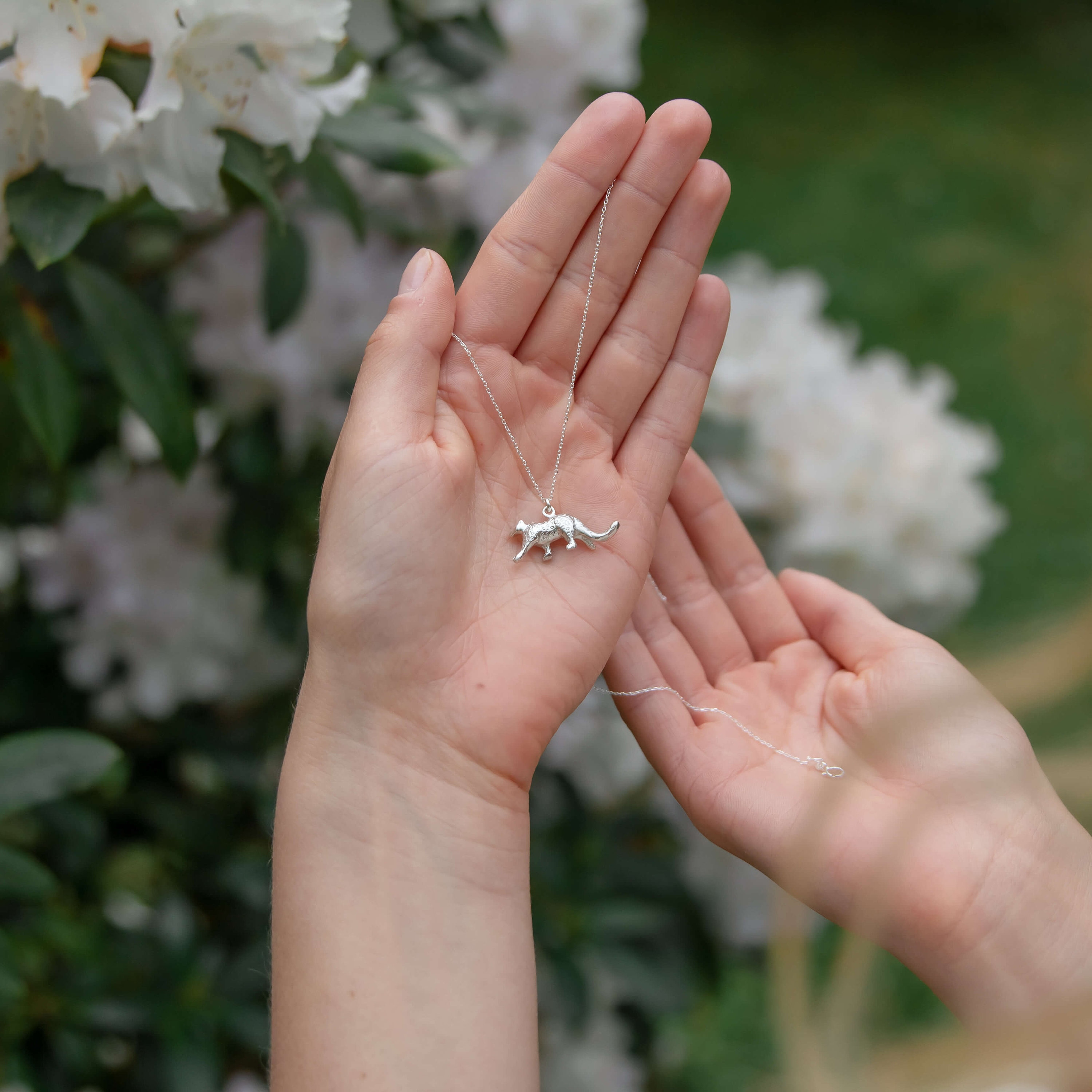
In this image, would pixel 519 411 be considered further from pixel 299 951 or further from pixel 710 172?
pixel 299 951

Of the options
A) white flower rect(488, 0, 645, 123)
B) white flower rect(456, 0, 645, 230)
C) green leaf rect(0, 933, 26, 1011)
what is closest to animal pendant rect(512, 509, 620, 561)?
white flower rect(456, 0, 645, 230)

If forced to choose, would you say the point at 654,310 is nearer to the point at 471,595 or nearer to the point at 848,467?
the point at 471,595

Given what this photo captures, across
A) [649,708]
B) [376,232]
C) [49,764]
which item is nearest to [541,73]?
[376,232]

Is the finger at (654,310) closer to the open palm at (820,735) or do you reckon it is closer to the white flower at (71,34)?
the open palm at (820,735)

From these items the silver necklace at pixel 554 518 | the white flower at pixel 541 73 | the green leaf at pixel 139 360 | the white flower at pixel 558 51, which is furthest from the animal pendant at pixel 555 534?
the white flower at pixel 558 51

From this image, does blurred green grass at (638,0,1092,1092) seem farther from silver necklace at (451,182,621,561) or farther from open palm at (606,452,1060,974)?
silver necklace at (451,182,621,561)

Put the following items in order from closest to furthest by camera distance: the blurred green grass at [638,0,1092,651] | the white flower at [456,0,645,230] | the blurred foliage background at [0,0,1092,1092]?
the blurred foliage background at [0,0,1092,1092] < the white flower at [456,0,645,230] < the blurred green grass at [638,0,1092,651]
